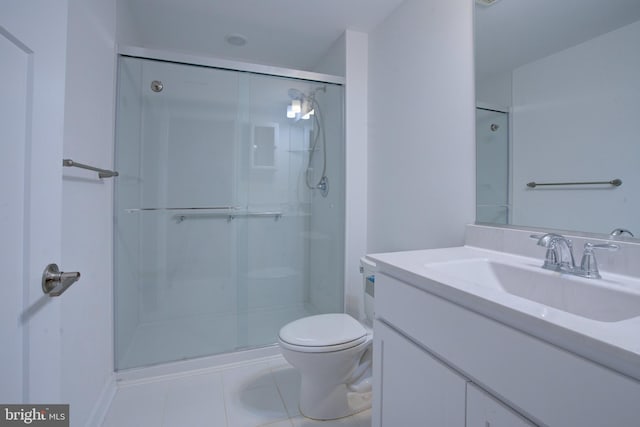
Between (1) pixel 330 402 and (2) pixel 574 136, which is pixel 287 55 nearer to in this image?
(2) pixel 574 136

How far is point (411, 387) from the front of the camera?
2.82 feet

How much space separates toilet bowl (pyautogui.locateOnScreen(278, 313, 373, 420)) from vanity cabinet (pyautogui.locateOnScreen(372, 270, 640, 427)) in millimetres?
340

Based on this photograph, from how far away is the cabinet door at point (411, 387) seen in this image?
28.1 inches

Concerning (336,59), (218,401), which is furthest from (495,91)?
(218,401)

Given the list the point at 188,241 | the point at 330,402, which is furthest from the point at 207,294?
the point at 330,402

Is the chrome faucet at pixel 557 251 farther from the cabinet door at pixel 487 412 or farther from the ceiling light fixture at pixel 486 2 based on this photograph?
the ceiling light fixture at pixel 486 2

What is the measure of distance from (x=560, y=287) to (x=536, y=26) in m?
1.03

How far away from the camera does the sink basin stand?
71 centimetres

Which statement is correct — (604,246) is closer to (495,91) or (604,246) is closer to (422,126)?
(495,91)

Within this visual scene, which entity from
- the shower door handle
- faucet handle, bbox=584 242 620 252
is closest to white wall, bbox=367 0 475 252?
faucet handle, bbox=584 242 620 252

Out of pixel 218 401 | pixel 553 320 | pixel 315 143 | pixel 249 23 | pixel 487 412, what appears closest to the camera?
pixel 553 320

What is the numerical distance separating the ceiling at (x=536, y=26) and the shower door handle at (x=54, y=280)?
1.70 metres

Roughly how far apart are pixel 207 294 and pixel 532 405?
2.16 meters

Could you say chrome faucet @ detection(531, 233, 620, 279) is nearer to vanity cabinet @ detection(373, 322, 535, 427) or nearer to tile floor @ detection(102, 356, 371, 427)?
vanity cabinet @ detection(373, 322, 535, 427)
